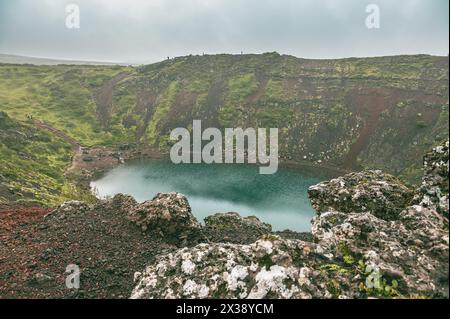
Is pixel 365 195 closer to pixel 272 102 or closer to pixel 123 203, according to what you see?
pixel 123 203

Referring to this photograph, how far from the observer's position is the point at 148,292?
15.6m

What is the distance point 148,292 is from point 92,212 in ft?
56.2

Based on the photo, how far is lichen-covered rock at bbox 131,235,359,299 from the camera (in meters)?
14.3

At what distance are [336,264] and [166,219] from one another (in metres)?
16.4

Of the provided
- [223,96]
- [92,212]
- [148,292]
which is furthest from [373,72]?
[148,292]

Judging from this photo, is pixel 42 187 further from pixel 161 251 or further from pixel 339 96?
pixel 339 96

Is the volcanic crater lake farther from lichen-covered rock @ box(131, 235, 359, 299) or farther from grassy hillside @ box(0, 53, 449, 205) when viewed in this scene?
lichen-covered rock @ box(131, 235, 359, 299)

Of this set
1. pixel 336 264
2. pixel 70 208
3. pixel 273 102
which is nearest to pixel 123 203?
pixel 70 208

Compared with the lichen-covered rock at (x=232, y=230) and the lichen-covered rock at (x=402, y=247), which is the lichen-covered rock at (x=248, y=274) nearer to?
the lichen-covered rock at (x=402, y=247)

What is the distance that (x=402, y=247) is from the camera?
15.5 metres

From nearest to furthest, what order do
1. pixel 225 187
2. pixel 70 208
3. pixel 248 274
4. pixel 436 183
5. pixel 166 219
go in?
pixel 248 274 → pixel 436 183 → pixel 166 219 → pixel 70 208 → pixel 225 187

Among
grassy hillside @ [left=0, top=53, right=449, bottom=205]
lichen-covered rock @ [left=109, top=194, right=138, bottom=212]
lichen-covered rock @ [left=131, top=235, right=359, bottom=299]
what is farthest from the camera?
grassy hillside @ [left=0, top=53, right=449, bottom=205]

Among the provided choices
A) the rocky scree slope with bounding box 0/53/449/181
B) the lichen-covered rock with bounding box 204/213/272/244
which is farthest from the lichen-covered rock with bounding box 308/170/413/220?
the rocky scree slope with bounding box 0/53/449/181

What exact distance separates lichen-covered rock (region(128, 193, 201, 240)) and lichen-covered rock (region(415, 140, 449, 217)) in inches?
689
